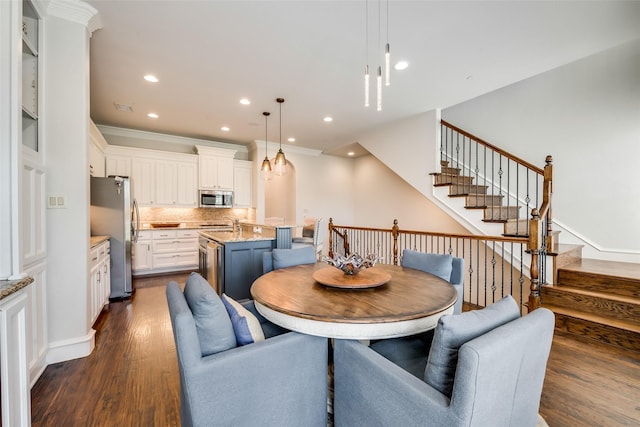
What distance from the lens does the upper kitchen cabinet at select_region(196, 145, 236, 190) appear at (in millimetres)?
5832

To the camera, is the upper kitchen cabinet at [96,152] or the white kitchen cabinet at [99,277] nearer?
the white kitchen cabinet at [99,277]

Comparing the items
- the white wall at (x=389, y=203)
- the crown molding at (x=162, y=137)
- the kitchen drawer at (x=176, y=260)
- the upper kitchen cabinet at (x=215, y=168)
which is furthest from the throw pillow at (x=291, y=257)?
the crown molding at (x=162, y=137)

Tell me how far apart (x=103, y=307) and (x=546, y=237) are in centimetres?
552

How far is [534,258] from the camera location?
2.99 m

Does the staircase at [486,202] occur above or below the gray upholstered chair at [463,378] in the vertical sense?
above

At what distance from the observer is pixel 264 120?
4.81 metres

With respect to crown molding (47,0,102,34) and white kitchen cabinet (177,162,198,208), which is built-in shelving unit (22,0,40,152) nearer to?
crown molding (47,0,102,34)

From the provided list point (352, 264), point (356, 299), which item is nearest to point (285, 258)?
point (352, 264)

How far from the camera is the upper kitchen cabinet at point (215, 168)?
230 inches

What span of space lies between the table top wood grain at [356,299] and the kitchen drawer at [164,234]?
417 cm

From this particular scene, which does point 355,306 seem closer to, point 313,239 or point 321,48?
point 321,48

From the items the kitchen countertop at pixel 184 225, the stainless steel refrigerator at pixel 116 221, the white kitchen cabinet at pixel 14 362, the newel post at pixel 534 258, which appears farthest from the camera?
the kitchen countertop at pixel 184 225

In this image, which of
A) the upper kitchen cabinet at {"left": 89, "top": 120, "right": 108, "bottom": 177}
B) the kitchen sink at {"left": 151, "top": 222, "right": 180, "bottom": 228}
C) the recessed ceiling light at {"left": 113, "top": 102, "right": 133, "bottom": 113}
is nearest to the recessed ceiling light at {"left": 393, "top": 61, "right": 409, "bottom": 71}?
the recessed ceiling light at {"left": 113, "top": 102, "right": 133, "bottom": 113}

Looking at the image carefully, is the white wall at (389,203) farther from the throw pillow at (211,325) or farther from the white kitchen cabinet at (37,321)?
the white kitchen cabinet at (37,321)
